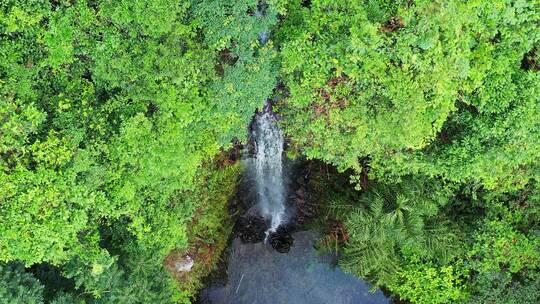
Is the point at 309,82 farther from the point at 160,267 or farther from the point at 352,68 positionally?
the point at 160,267

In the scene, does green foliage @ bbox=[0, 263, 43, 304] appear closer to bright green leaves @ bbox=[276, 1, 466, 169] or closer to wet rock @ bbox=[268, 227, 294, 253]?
bright green leaves @ bbox=[276, 1, 466, 169]

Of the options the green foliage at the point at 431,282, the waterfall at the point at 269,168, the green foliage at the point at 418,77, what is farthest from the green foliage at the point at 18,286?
the green foliage at the point at 431,282

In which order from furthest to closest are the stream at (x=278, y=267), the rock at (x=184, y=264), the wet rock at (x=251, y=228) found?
the wet rock at (x=251, y=228) → the stream at (x=278, y=267) → the rock at (x=184, y=264)

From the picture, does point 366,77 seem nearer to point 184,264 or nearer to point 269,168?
point 269,168

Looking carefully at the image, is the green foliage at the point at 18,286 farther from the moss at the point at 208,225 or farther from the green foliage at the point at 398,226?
the green foliage at the point at 398,226

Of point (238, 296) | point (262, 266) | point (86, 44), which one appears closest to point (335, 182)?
point (262, 266)

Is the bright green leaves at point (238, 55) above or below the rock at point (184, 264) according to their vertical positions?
above
